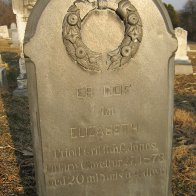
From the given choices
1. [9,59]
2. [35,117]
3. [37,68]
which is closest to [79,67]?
[37,68]

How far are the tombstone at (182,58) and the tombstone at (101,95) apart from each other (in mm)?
8977

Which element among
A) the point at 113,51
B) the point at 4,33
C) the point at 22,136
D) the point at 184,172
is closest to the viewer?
Answer: the point at 113,51

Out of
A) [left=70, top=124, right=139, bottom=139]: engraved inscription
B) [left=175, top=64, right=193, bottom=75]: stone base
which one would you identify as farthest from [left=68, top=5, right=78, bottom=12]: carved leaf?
[left=175, top=64, right=193, bottom=75]: stone base

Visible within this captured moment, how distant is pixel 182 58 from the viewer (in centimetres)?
1173

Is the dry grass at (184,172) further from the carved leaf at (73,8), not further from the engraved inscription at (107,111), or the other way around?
the carved leaf at (73,8)

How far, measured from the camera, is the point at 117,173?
2.77m

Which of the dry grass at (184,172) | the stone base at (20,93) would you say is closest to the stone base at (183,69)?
the stone base at (20,93)

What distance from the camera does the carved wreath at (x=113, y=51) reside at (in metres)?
2.32

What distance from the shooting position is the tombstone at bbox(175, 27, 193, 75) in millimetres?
11359

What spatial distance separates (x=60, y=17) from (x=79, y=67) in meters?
0.39

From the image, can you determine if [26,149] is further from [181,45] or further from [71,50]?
[181,45]

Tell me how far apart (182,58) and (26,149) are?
824cm

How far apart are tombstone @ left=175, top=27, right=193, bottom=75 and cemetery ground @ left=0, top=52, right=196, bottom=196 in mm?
3322

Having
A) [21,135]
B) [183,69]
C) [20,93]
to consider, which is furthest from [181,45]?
[21,135]
